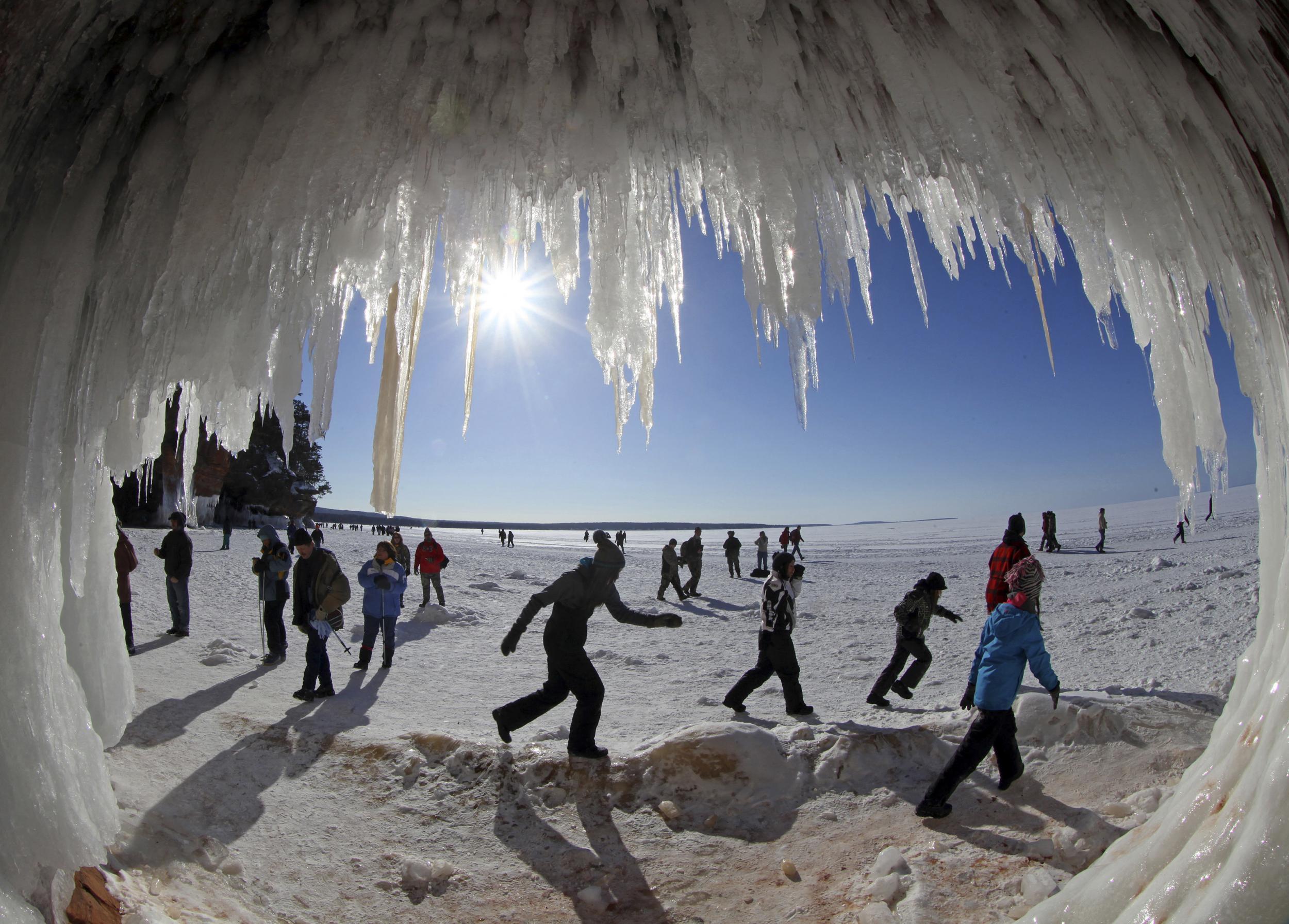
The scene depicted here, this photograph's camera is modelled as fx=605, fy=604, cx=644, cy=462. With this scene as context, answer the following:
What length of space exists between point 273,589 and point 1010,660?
7.61 meters

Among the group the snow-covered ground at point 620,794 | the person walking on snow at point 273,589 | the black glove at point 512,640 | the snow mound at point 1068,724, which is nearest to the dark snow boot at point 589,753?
the snow-covered ground at point 620,794

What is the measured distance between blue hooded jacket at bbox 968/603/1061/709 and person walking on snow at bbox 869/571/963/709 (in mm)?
1977

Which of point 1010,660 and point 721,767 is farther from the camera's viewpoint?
point 721,767

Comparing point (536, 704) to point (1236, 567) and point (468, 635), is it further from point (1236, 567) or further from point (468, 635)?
point (1236, 567)

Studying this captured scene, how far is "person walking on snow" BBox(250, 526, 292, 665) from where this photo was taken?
7133 mm

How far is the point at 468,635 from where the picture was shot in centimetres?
998

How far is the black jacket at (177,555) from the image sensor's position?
7996mm

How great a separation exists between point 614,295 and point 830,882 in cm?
331

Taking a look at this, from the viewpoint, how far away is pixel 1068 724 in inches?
174

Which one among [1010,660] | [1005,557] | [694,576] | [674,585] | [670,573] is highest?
[1005,557]

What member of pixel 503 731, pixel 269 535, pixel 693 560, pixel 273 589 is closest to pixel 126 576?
pixel 269 535

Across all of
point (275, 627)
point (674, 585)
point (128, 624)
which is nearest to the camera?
point (128, 624)

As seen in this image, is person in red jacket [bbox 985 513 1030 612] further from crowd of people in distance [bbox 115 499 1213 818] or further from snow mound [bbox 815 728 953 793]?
snow mound [bbox 815 728 953 793]

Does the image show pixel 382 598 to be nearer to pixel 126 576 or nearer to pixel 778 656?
pixel 126 576
